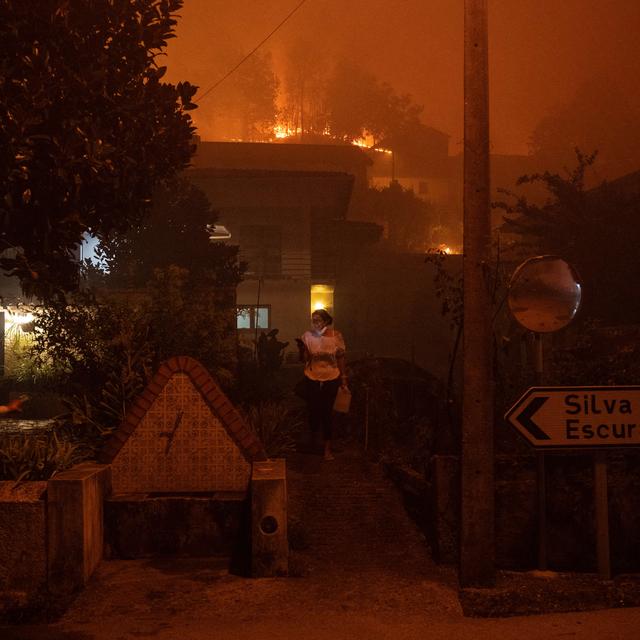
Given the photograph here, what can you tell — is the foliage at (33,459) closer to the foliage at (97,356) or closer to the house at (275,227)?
the foliage at (97,356)

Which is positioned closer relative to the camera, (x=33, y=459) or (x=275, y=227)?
(x=33, y=459)

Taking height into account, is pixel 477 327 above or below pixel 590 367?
above

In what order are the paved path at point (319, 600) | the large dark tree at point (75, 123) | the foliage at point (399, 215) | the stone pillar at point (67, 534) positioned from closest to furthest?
the paved path at point (319, 600) → the stone pillar at point (67, 534) → the large dark tree at point (75, 123) → the foliage at point (399, 215)

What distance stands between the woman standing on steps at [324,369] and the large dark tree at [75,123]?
94.3 inches

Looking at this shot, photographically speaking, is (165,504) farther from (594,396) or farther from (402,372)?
(402,372)

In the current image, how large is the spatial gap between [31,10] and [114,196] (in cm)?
159

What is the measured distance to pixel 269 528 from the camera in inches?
240

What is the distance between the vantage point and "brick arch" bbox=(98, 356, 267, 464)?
6.90 m

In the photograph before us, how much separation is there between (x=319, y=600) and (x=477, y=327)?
230 centimetres

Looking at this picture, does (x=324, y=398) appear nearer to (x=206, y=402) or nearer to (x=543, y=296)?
(x=206, y=402)

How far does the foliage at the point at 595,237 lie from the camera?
2500cm

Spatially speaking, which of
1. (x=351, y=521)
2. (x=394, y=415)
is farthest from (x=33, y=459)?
(x=394, y=415)

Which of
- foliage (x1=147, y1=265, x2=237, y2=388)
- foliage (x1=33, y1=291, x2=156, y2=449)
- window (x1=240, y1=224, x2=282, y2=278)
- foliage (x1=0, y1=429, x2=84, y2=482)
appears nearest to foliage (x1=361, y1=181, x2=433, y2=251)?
window (x1=240, y1=224, x2=282, y2=278)

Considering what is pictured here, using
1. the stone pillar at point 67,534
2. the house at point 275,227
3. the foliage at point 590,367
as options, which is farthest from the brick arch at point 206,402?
the house at point 275,227
